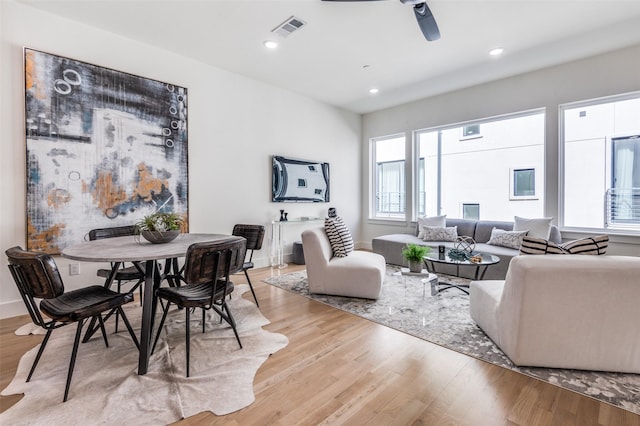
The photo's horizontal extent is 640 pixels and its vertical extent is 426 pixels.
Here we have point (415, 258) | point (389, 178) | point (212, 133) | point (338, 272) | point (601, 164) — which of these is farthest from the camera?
point (389, 178)

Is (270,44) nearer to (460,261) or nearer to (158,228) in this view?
(158,228)

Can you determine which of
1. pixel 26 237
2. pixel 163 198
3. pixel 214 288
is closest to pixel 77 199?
pixel 26 237

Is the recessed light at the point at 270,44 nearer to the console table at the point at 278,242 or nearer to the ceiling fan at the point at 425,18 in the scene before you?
the ceiling fan at the point at 425,18

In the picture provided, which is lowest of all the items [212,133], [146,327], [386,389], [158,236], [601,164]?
[386,389]

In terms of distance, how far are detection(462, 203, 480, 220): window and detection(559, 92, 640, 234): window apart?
1431 millimetres

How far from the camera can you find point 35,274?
1617 millimetres

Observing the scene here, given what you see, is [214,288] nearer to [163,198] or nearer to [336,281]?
[336,281]

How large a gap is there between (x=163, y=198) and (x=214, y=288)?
7.18ft

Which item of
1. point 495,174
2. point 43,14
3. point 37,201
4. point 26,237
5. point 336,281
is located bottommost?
point 336,281

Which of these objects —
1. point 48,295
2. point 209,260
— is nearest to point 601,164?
point 209,260

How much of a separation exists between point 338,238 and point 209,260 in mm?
1824

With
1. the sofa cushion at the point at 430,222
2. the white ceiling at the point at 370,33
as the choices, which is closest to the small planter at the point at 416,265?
the sofa cushion at the point at 430,222

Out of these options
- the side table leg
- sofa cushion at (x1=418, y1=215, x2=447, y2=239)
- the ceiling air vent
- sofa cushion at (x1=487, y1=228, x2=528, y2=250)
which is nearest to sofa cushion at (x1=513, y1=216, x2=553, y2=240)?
sofa cushion at (x1=487, y1=228, x2=528, y2=250)

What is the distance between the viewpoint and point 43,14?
9.49 ft
